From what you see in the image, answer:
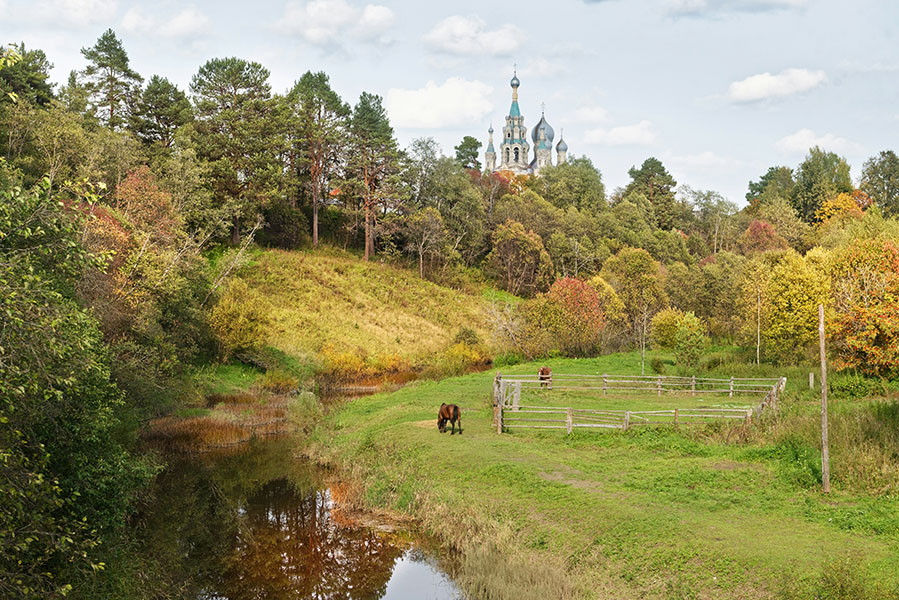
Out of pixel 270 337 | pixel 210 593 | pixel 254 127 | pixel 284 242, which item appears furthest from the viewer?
pixel 284 242

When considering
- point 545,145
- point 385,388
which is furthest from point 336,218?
point 545,145

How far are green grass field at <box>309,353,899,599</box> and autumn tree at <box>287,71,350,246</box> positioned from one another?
48.8 m

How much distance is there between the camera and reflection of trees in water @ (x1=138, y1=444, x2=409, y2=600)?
16.2 meters

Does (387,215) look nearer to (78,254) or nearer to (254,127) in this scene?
(254,127)

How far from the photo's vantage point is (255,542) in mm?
19266

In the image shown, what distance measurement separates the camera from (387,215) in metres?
74.3

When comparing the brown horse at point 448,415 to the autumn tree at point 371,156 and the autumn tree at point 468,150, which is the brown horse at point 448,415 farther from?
the autumn tree at point 468,150

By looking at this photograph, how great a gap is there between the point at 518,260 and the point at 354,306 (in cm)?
2759

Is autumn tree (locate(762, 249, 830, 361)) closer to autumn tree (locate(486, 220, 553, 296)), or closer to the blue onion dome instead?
autumn tree (locate(486, 220, 553, 296))

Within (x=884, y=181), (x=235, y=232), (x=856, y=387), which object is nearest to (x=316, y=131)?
(x=235, y=232)

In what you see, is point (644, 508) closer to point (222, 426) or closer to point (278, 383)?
point (222, 426)

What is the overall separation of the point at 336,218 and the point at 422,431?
182ft

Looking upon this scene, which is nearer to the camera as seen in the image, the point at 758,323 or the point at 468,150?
the point at 758,323

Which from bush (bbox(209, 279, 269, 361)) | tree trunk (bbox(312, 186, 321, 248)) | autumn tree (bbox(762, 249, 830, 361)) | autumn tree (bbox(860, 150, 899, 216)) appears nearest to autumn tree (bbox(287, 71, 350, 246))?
tree trunk (bbox(312, 186, 321, 248))
